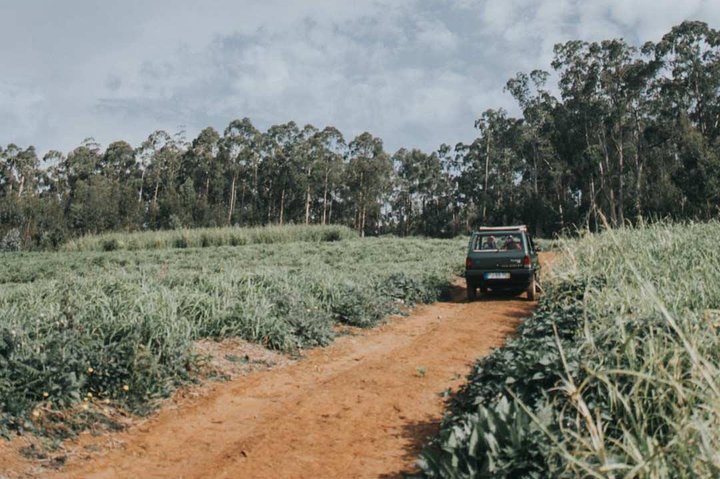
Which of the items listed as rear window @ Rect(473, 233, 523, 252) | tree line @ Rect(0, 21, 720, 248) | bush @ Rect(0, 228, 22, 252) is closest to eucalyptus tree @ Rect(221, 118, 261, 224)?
tree line @ Rect(0, 21, 720, 248)

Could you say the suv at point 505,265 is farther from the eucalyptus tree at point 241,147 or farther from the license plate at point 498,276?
the eucalyptus tree at point 241,147

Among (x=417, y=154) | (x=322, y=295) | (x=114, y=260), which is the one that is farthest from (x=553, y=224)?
(x=322, y=295)

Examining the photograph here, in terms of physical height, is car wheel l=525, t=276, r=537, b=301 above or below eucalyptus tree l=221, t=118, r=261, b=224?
below

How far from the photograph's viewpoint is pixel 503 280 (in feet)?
38.8

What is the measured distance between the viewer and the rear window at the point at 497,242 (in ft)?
40.3

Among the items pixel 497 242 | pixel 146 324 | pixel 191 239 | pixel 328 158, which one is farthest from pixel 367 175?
pixel 146 324

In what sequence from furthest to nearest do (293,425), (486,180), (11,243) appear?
(486,180)
(11,243)
(293,425)

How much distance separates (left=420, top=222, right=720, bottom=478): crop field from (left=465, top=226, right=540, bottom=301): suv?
16.0 feet

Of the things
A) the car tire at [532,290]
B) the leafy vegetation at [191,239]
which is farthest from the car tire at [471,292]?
the leafy vegetation at [191,239]

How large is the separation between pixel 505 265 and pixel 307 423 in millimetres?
8234

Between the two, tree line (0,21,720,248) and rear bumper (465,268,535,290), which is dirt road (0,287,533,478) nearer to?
rear bumper (465,268,535,290)

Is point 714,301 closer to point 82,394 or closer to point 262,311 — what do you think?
point 262,311

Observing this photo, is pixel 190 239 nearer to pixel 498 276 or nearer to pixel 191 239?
pixel 191 239

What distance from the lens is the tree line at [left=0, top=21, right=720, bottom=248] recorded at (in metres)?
40.3
